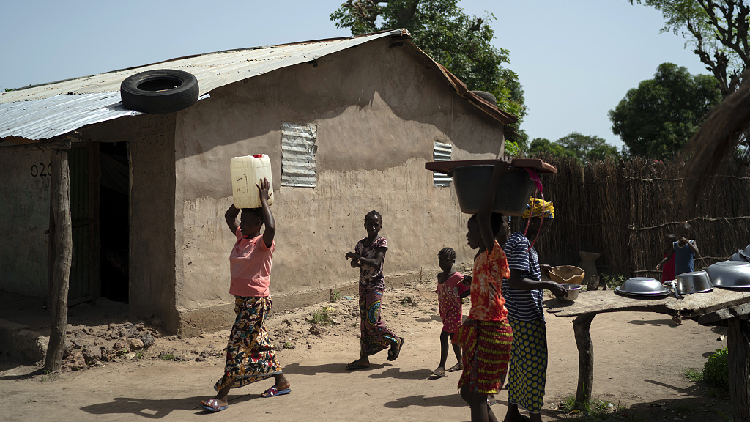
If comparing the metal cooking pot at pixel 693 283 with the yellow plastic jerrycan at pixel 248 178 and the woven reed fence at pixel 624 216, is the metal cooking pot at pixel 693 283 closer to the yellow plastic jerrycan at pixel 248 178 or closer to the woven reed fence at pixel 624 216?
the yellow plastic jerrycan at pixel 248 178

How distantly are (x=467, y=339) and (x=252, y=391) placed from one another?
2385mm

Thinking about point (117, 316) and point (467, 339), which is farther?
point (117, 316)

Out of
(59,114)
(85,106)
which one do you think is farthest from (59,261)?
(85,106)

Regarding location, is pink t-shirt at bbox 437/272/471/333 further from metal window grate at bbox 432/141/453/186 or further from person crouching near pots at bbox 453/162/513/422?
metal window grate at bbox 432/141/453/186

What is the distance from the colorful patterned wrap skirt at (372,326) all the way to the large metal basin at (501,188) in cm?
246

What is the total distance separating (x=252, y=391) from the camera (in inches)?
202

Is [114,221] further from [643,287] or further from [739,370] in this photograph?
[739,370]

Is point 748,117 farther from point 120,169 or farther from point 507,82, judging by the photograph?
point 507,82

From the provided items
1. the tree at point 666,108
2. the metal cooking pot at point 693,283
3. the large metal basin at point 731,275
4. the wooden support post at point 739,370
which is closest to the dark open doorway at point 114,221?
the metal cooking pot at point 693,283

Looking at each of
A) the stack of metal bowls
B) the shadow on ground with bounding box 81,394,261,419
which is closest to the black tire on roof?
the shadow on ground with bounding box 81,394,261,419

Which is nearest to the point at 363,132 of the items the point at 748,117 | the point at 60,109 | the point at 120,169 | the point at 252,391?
the point at 120,169

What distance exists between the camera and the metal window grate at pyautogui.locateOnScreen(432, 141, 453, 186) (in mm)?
10172

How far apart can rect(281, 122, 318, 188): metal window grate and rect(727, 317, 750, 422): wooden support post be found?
5.28 meters

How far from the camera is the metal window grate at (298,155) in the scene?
779 cm
